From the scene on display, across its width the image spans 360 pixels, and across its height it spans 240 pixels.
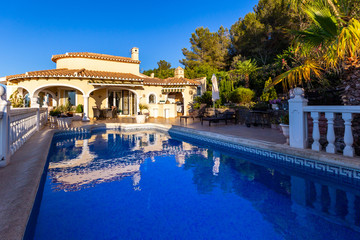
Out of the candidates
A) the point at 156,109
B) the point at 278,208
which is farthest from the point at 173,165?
the point at 156,109

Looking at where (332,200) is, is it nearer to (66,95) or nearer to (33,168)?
(33,168)

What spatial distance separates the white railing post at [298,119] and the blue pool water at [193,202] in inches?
31.4

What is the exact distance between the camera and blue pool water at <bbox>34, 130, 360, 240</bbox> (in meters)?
2.45

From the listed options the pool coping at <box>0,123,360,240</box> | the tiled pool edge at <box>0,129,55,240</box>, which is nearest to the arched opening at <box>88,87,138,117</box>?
the pool coping at <box>0,123,360,240</box>

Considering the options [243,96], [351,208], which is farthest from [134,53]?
[351,208]

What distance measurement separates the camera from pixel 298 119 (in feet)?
16.0

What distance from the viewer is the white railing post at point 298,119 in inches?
190

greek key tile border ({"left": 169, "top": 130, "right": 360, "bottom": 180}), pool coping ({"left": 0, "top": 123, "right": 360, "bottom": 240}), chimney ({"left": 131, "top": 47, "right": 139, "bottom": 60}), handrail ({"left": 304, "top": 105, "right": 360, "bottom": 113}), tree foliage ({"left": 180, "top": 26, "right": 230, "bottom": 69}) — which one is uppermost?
tree foliage ({"left": 180, "top": 26, "right": 230, "bottom": 69})

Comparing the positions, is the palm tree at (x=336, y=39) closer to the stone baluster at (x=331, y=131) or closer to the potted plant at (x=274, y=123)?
the stone baluster at (x=331, y=131)

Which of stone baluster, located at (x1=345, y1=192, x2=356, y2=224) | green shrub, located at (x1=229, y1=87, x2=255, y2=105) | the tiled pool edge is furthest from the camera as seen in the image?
green shrub, located at (x1=229, y1=87, x2=255, y2=105)

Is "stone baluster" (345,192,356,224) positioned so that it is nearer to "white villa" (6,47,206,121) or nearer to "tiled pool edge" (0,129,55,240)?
"tiled pool edge" (0,129,55,240)

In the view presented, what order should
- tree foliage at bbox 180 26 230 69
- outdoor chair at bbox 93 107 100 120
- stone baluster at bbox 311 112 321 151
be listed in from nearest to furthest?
1. stone baluster at bbox 311 112 321 151
2. outdoor chair at bbox 93 107 100 120
3. tree foliage at bbox 180 26 230 69

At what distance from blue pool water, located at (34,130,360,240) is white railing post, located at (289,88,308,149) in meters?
0.80

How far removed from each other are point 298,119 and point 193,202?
11.5 ft
